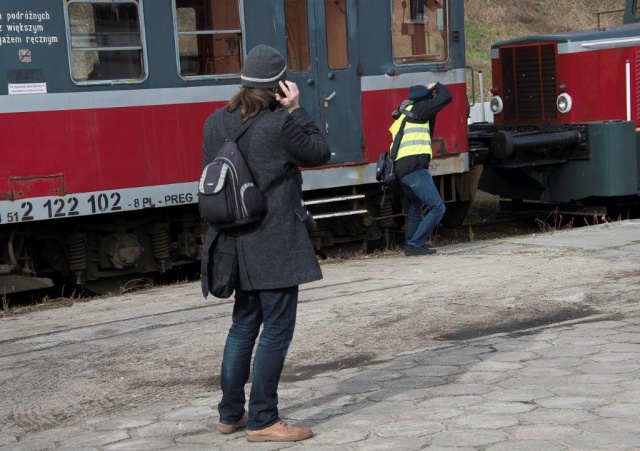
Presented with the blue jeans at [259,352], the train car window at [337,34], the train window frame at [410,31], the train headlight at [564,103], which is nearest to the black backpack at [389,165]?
the train car window at [337,34]

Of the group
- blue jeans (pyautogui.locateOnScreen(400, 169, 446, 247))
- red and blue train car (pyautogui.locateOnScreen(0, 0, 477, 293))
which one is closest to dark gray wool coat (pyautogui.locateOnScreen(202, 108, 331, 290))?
red and blue train car (pyautogui.locateOnScreen(0, 0, 477, 293))

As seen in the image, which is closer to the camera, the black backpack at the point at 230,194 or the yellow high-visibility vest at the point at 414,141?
the black backpack at the point at 230,194

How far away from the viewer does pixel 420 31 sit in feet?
40.7

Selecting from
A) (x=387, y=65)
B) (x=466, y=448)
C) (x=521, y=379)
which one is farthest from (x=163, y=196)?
(x=466, y=448)

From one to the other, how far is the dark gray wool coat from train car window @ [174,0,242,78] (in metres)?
5.61

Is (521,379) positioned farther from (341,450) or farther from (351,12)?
(351,12)

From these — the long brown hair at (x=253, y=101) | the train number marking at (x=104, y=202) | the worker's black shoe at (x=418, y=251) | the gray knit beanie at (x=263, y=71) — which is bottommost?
the worker's black shoe at (x=418, y=251)

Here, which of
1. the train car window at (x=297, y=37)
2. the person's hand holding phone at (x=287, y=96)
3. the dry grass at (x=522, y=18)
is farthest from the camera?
the dry grass at (x=522, y=18)

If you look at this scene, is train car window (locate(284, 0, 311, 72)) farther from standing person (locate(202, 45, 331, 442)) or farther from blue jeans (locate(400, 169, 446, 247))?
standing person (locate(202, 45, 331, 442))

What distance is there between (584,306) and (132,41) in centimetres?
498

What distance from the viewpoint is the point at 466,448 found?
15.5 ft

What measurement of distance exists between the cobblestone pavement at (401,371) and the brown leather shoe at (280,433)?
40 millimetres

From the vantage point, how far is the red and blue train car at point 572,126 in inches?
530

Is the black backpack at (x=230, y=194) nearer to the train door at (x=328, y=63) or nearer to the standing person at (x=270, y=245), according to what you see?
the standing person at (x=270, y=245)
